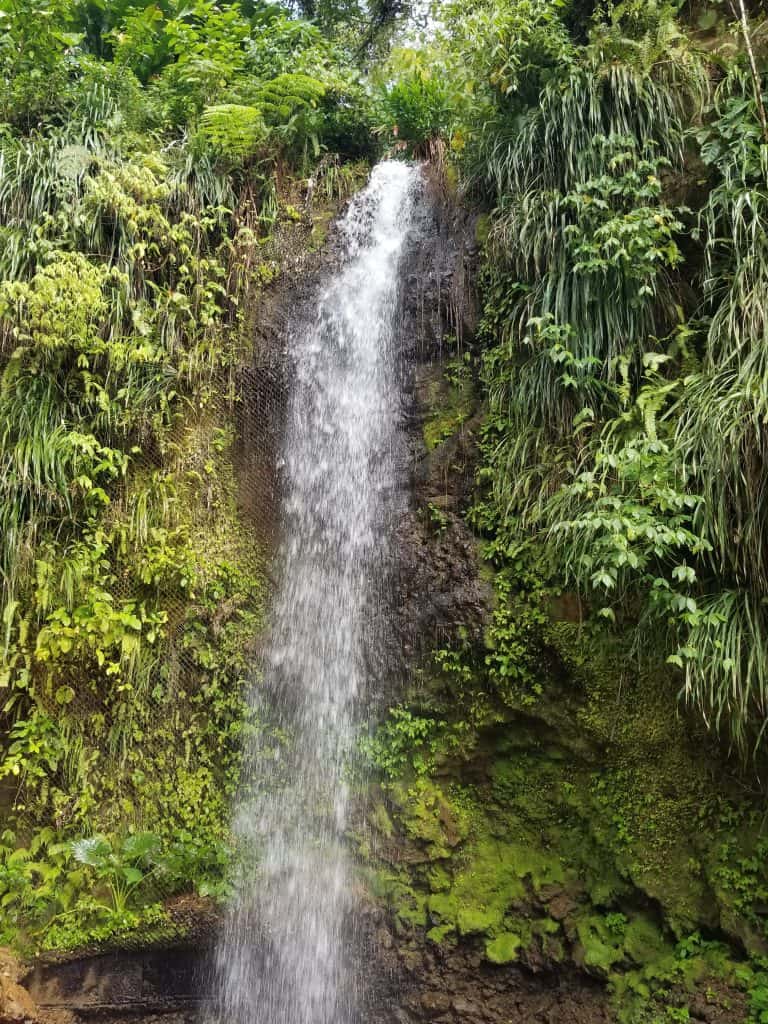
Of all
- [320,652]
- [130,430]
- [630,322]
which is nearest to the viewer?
[630,322]

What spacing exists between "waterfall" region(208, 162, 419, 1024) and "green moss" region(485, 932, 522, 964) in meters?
0.83

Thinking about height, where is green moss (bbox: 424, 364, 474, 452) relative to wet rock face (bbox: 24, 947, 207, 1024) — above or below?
Answer: above

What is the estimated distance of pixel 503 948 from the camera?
3.53 meters

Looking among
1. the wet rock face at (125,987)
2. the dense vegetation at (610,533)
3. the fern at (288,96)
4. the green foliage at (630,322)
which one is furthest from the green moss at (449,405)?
the wet rock face at (125,987)

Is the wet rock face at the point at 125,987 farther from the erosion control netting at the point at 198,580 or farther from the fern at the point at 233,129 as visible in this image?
the fern at the point at 233,129

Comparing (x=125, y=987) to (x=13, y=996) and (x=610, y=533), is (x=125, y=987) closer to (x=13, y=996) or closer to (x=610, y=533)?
(x=13, y=996)

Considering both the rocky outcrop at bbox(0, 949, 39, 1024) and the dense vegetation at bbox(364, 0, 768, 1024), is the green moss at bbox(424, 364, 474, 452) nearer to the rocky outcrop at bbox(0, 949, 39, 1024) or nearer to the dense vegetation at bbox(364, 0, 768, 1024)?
the dense vegetation at bbox(364, 0, 768, 1024)

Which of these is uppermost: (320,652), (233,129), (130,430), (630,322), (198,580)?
(233,129)

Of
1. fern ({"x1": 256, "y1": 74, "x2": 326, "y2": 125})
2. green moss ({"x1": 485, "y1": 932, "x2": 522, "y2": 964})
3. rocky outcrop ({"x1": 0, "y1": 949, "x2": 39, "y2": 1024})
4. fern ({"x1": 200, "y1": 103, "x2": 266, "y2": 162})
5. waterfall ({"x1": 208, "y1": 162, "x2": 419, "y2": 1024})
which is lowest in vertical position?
rocky outcrop ({"x1": 0, "y1": 949, "x2": 39, "y2": 1024})

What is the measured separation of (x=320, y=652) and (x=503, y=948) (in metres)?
1.94

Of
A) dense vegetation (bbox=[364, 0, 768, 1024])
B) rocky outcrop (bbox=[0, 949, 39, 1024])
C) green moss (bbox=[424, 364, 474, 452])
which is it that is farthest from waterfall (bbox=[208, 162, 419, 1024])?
rocky outcrop (bbox=[0, 949, 39, 1024])

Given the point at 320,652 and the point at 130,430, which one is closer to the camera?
the point at 320,652

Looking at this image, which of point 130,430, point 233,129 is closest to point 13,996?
point 130,430

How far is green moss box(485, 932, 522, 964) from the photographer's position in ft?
11.5
